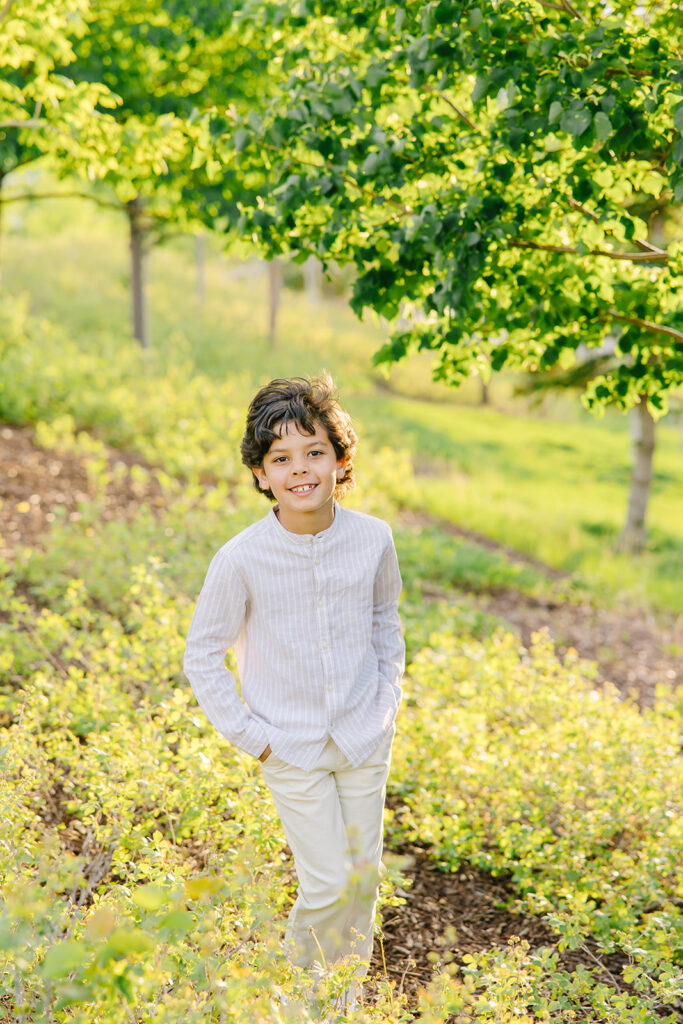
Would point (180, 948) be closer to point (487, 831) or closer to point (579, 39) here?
point (487, 831)

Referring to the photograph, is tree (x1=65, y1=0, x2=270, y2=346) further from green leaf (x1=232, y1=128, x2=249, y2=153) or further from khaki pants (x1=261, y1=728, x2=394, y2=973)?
khaki pants (x1=261, y1=728, x2=394, y2=973)

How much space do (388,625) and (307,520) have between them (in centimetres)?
47

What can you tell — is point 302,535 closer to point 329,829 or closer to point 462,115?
point 329,829

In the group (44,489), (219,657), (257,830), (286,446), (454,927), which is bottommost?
(454,927)

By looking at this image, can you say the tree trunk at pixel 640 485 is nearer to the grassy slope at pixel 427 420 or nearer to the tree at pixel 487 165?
the grassy slope at pixel 427 420

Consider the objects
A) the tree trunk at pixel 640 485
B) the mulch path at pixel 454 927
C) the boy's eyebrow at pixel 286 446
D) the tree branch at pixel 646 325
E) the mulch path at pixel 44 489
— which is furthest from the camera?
the tree trunk at pixel 640 485

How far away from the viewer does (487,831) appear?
3.70 m

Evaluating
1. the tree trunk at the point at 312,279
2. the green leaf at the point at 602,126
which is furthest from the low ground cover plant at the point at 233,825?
the tree trunk at the point at 312,279

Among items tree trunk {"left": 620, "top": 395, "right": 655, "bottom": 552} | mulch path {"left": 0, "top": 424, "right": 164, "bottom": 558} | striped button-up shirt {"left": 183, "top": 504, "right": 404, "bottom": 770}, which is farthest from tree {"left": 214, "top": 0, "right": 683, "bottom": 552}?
tree trunk {"left": 620, "top": 395, "right": 655, "bottom": 552}

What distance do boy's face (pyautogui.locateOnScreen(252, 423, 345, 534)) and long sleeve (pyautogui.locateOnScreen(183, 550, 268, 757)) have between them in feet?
0.85

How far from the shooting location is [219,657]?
2.63 meters

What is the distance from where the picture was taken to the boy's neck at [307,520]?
2705mm

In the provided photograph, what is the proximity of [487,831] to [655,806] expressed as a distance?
698 mm

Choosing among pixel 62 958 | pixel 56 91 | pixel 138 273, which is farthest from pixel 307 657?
pixel 138 273
